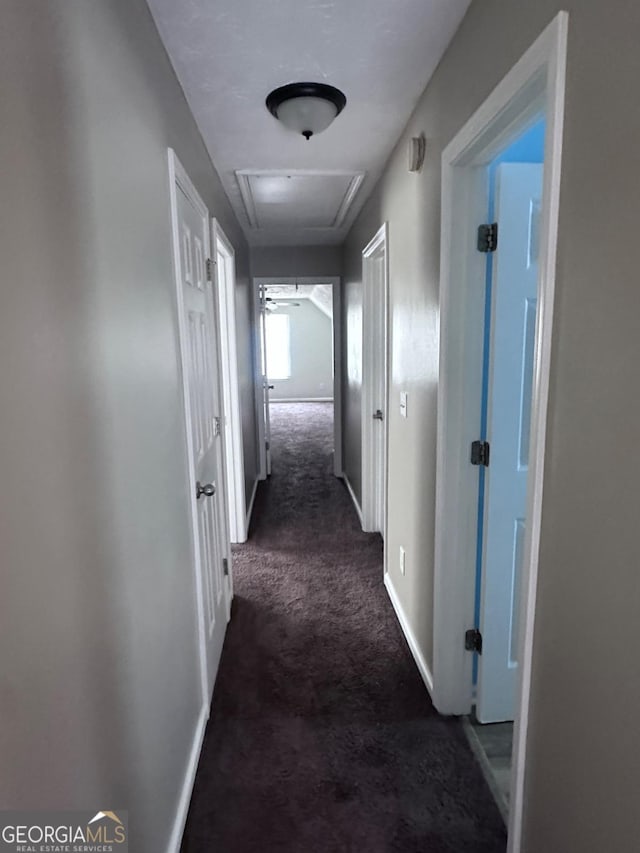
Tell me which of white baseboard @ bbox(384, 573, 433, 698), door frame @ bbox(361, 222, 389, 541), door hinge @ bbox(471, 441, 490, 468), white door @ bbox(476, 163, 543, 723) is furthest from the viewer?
door frame @ bbox(361, 222, 389, 541)

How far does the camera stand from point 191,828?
1.50 m

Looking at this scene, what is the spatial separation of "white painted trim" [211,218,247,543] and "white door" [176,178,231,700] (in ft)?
1.80

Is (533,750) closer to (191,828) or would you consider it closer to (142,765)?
(142,765)

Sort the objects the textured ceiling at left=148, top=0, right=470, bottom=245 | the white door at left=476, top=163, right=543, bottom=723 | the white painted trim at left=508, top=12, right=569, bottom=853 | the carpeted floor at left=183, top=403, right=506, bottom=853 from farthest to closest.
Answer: the white door at left=476, top=163, right=543, bottom=723 < the carpeted floor at left=183, top=403, right=506, bottom=853 < the textured ceiling at left=148, top=0, right=470, bottom=245 < the white painted trim at left=508, top=12, right=569, bottom=853

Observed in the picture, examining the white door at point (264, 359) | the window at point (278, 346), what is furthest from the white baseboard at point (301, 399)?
the white door at point (264, 359)

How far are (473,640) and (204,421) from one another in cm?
135

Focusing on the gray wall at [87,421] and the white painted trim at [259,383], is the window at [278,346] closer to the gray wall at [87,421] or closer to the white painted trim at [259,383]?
the white painted trim at [259,383]

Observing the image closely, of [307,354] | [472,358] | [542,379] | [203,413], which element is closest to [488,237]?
[472,358]

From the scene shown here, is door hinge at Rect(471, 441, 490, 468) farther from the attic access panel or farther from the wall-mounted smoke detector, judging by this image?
the attic access panel

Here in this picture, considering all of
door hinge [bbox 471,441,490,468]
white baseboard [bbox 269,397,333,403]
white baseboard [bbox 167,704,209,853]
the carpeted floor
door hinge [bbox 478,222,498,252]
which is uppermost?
door hinge [bbox 478,222,498,252]

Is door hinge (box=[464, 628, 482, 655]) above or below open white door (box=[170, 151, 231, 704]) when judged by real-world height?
below

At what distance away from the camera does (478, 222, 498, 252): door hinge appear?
1.62 meters

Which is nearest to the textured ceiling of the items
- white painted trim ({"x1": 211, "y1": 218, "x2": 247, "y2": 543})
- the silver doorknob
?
white painted trim ({"x1": 211, "y1": 218, "x2": 247, "y2": 543})

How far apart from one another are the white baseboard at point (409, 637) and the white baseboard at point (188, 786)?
885 millimetres
